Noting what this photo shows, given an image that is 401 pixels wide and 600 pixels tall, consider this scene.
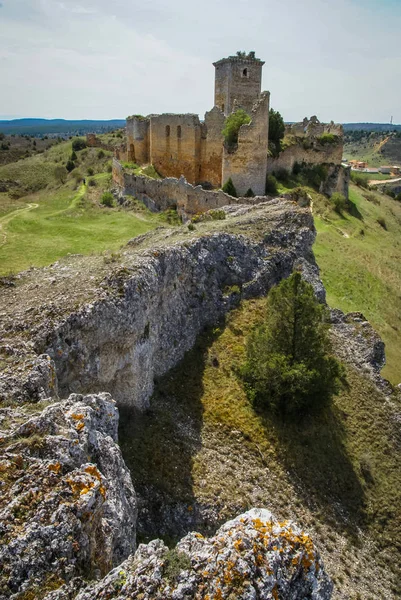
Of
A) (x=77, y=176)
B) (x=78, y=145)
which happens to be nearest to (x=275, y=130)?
(x=77, y=176)

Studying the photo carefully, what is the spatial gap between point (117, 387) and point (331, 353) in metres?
8.20

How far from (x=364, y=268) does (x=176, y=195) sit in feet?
41.3

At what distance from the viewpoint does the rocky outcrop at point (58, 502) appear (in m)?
5.09

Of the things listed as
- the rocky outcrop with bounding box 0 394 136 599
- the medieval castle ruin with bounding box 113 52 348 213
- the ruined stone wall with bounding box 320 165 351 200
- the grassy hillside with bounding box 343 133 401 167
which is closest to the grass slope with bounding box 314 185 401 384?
the ruined stone wall with bounding box 320 165 351 200

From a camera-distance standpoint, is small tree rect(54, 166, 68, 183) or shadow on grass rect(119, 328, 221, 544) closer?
shadow on grass rect(119, 328, 221, 544)

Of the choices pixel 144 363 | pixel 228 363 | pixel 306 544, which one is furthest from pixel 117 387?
pixel 306 544

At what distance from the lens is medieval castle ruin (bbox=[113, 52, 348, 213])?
102 feet

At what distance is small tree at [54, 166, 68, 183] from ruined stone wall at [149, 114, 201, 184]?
16620mm

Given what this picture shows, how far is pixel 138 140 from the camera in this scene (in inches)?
1518

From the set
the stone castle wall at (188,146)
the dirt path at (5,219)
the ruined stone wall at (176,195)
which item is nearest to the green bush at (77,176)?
the dirt path at (5,219)

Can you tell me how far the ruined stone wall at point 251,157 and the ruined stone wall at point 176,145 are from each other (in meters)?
3.69

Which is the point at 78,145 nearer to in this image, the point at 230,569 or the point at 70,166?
the point at 70,166

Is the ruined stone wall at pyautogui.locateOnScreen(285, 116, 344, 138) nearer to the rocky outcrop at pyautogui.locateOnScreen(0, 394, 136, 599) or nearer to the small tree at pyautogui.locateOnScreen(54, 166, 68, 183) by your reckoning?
the small tree at pyautogui.locateOnScreen(54, 166, 68, 183)

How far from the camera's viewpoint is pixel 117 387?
11.0 meters
